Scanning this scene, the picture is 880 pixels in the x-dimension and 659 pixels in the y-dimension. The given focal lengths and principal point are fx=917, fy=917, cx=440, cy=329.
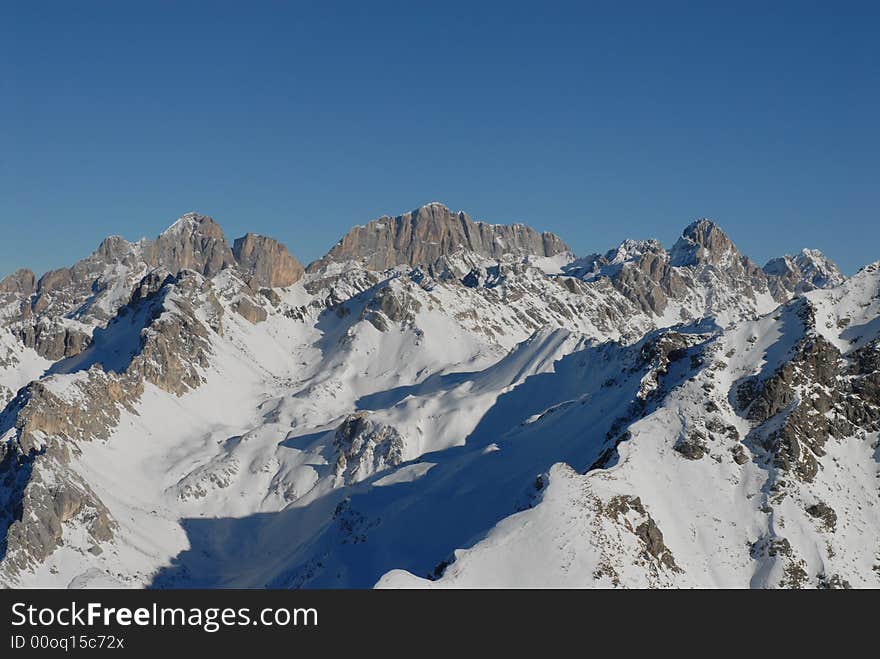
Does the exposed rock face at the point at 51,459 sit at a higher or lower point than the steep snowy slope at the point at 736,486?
higher

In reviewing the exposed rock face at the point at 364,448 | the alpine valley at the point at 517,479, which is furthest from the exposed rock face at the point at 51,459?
the exposed rock face at the point at 364,448

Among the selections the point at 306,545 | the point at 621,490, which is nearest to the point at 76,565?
the point at 306,545

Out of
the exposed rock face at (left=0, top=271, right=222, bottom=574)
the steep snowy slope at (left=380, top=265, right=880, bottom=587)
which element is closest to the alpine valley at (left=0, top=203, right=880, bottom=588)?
the steep snowy slope at (left=380, top=265, right=880, bottom=587)

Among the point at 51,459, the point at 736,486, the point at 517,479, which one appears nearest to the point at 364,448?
the point at 51,459

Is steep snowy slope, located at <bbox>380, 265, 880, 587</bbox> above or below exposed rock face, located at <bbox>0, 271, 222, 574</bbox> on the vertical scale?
below

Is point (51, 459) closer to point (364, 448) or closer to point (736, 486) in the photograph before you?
point (364, 448)

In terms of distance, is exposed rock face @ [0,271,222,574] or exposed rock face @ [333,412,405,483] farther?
exposed rock face @ [333,412,405,483]

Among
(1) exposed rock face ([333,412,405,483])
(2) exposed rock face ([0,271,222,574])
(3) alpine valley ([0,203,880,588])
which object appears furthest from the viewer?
(1) exposed rock face ([333,412,405,483])

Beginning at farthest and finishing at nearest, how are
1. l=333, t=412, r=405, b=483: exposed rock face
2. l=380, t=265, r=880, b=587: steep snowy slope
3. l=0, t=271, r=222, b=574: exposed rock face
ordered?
l=333, t=412, r=405, b=483: exposed rock face → l=0, t=271, r=222, b=574: exposed rock face → l=380, t=265, r=880, b=587: steep snowy slope

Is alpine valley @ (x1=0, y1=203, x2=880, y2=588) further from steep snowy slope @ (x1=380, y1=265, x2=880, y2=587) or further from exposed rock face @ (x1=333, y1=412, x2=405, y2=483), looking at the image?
exposed rock face @ (x1=333, y1=412, x2=405, y2=483)

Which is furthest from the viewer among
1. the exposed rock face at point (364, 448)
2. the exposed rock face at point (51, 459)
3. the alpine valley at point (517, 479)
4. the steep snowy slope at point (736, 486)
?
the exposed rock face at point (364, 448)

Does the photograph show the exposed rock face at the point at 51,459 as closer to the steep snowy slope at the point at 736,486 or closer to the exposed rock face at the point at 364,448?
the exposed rock face at the point at 364,448

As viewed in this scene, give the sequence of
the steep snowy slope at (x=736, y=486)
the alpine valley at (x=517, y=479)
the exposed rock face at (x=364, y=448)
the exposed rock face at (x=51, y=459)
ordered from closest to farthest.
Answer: the steep snowy slope at (x=736, y=486) → the alpine valley at (x=517, y=479) → the exposed rock face at (x=51, y=459) → the exposed rock face at (x=364, y=448)

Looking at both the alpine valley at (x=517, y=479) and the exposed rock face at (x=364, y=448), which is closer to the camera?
the alpine valley at (x=517, y=479)
